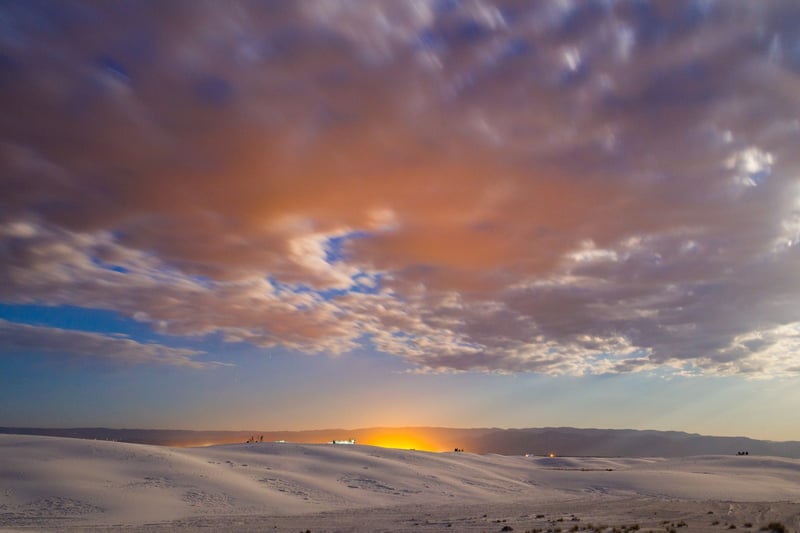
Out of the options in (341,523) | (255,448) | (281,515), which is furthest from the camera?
(255,448)

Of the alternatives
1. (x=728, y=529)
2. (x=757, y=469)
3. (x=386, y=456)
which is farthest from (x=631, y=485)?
(x=728, y=529)

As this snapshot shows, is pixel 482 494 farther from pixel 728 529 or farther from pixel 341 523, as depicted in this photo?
pixel 728 529

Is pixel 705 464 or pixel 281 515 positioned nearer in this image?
pixel 281 515

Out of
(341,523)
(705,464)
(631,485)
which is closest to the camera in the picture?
(341,523)

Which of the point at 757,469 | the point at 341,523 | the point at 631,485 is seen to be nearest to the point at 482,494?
the point at 631,485

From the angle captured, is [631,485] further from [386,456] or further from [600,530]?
[600,530]

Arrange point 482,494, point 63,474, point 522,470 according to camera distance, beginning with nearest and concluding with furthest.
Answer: point 63,474 < point 482,494 < point 522,470
